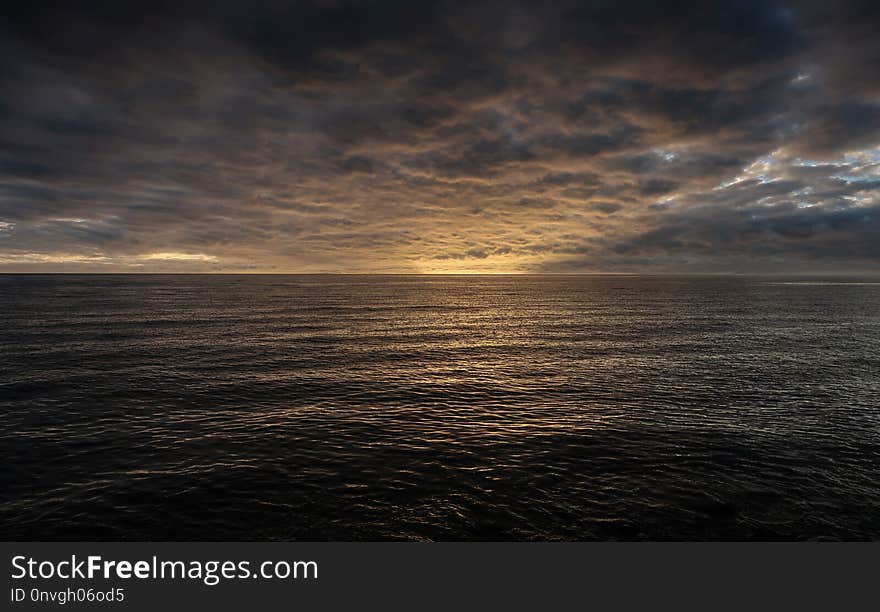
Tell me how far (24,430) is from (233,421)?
14122 mm

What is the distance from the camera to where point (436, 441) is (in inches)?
1272

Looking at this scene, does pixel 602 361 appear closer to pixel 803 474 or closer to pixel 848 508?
pixel 803 474

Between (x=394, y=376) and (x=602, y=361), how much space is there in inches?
1049

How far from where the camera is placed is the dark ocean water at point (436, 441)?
22.0 metres

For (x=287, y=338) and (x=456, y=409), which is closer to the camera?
(x=456, y=409)

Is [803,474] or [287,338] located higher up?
[287,338]

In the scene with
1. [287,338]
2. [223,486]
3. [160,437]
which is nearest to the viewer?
[223,486]

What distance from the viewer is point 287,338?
76750mm

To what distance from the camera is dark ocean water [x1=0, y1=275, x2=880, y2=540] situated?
72.1 ft

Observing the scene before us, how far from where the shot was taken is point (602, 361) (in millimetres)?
59375
